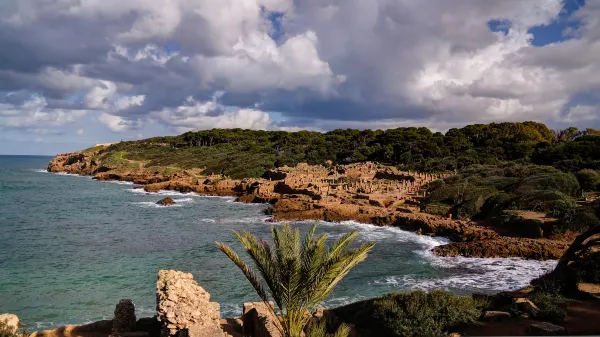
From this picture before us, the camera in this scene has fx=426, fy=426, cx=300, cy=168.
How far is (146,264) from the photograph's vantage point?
969 inches

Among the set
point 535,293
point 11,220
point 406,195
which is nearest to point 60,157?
point 11,220

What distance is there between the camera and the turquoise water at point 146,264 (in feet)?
61.9

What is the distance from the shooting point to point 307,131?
378ft

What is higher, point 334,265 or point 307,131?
point 307,131

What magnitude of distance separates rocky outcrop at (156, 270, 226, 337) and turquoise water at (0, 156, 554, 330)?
5.88 metres

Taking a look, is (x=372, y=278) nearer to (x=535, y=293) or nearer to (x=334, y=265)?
(x=535, y=293)

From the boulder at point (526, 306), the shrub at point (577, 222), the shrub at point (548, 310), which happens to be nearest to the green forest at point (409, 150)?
the shrub at point (577, 222)

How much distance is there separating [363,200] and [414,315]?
2974 cm

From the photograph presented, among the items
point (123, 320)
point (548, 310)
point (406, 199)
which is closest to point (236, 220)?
point (406, 199)

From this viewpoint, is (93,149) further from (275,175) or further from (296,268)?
(296,268)

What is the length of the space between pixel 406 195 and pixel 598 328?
31789mm

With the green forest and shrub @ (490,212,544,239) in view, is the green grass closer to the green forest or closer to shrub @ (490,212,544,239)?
the green forest

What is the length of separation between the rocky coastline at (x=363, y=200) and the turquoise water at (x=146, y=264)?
1.43 meters

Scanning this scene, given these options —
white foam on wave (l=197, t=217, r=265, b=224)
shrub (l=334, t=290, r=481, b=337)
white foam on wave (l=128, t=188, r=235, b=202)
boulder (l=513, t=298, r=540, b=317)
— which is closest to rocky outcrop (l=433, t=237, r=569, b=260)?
boulder (l=513, t=298, r=540, b=317)
